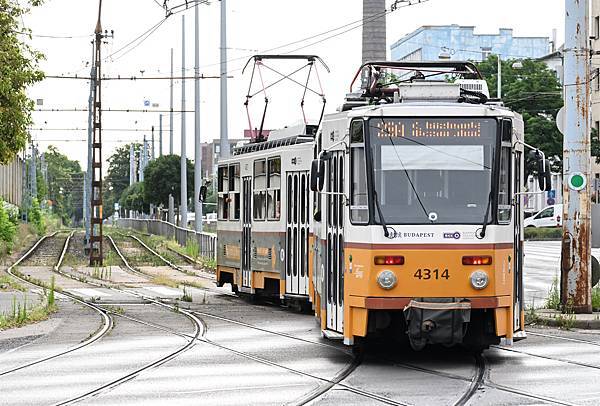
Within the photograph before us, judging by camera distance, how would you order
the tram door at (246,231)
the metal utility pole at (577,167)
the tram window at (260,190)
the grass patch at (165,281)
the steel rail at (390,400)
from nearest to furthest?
1. the steel rail at (390,400)
2. the metal utility pole at (577,167)
3. the tram window at (260,190)
4. the tram door at (246,231)
5. the grass patch at (165,281)

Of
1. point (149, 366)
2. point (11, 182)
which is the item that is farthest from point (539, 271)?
point (11, 182)

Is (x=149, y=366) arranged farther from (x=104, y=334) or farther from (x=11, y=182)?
(x=11, y=182)

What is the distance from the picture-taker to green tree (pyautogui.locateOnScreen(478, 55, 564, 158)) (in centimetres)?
7150

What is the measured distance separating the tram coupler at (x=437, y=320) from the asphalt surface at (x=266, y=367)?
1.33ft

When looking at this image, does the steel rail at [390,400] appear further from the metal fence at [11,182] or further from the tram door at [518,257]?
the metal fence at [11,182]

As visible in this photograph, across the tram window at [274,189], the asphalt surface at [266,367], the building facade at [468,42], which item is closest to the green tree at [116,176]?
the building facade at [468,42]

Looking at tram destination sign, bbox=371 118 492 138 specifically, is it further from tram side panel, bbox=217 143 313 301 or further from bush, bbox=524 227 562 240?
bush, bbox=524 227 562 240

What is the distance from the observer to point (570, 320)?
2017 centimetres

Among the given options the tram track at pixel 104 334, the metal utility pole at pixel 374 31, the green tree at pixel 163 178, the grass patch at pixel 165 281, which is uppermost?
the metal utility pole at pixel 374 31

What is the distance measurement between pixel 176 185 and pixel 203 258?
3538 centimetres

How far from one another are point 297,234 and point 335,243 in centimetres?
709

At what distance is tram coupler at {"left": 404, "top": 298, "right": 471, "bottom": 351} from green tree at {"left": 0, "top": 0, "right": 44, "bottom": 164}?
16.2 m

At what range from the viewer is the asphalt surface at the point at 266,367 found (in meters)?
12.6

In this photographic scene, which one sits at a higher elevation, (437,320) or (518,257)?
(518,257)
